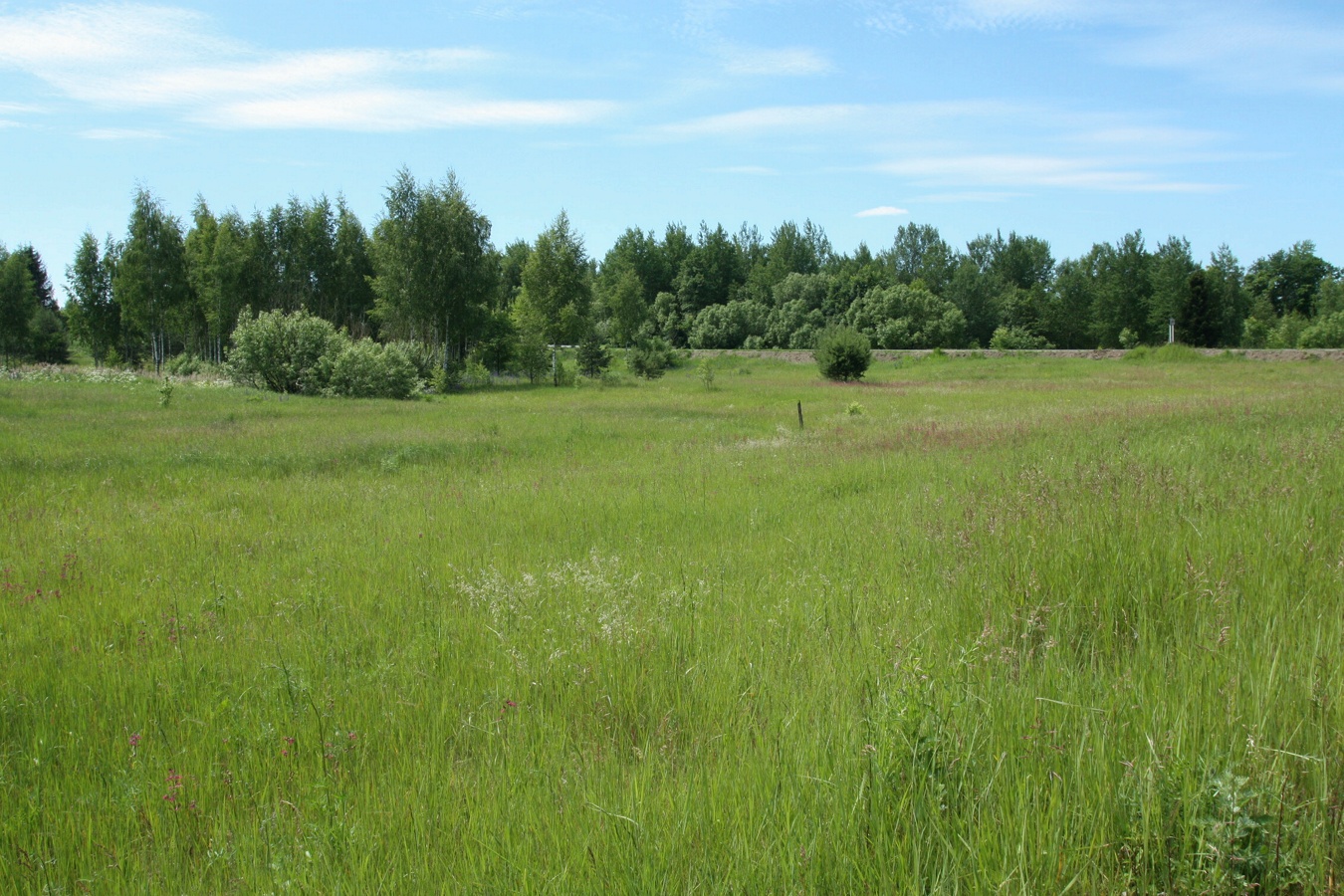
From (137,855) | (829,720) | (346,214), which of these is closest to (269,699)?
(137,855)

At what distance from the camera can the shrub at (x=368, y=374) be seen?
35562 mm

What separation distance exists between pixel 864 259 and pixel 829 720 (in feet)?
406

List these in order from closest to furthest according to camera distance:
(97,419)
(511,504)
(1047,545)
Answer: (1047,545) < (511,504) < (97,419)

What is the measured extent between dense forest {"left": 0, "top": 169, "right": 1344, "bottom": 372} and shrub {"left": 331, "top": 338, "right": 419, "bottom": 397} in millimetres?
7811

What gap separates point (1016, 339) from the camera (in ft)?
278

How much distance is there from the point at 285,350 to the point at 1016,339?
2901 inches

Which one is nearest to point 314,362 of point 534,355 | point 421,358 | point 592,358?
point 421,358

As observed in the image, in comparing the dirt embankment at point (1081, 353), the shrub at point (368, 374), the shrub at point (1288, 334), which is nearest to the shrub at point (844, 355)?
the dirt embankment at point (1081, 353)

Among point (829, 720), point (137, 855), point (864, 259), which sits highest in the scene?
point (864, 259)

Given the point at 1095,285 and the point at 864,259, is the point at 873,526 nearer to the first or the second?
the point at 1095,285

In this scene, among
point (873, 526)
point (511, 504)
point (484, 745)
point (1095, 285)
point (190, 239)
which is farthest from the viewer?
point (1095, 285)

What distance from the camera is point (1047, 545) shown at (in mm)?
5855

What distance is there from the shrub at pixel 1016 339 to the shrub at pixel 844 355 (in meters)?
38.3

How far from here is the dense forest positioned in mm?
46594
